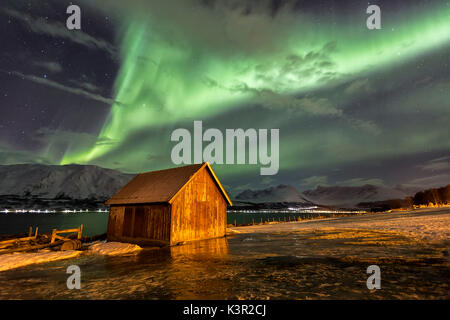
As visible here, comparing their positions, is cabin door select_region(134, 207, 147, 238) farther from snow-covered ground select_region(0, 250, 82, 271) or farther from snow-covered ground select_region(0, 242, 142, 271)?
snow-covered ground select_region(0, 250, 82, 271)

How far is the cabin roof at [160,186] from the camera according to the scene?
68.9 ft

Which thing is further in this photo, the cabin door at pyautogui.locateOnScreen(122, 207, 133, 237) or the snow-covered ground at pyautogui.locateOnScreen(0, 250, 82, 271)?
the cabin door at pyautogui.locateOnScreen(122, 207, 133, 237)

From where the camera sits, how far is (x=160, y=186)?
75.1 feet

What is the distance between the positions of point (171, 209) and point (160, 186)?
3.59m

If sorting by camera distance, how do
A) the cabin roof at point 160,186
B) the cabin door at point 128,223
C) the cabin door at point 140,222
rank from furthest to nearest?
the cabin door at point 128,223, the cabin door at point 140,222, the cabin roof at point 160,186

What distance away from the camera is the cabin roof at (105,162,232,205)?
68.9 ft

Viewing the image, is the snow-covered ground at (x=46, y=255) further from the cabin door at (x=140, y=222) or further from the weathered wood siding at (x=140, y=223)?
the cabin door at (x=140, y=222)

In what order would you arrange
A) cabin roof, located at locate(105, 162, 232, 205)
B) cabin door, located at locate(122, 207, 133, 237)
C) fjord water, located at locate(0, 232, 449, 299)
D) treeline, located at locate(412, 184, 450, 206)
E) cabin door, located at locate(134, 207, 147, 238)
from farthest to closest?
1. treeline, located at locate(412, 184, 450, 206)
2. cabin door, located at locate(122, 207, 133, 237)
3. cabin door, located at locate(134, 207, 147, 238)
4. cabin roof, located at locate(105, 162, 232, 205)
5. fjord water, located at locate(0, 232, 449, 299)

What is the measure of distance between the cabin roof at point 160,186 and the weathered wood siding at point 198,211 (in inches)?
20.3

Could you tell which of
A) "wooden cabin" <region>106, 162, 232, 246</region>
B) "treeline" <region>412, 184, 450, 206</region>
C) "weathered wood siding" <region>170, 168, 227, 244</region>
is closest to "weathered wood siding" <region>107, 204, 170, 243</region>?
"wooden cabin" <region>106, 162, 232, 246</region>

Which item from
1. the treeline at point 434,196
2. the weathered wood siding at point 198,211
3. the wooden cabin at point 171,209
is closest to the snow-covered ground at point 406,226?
the weathered wood siding at point 198,211
